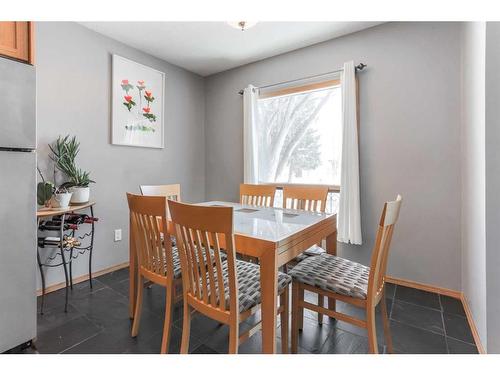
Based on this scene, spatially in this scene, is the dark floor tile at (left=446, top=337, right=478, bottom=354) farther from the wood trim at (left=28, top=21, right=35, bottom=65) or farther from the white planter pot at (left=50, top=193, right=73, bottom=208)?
the wood trim at (left=28, top=21, right=35, bottom=65)

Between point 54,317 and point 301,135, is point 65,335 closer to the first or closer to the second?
point 54,317

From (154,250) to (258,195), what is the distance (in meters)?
1.24

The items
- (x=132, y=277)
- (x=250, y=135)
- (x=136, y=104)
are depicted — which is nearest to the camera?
(x=132, y=277)

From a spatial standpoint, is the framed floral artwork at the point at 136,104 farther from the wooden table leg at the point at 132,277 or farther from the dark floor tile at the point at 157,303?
the dark floor tile at the point at 157,303

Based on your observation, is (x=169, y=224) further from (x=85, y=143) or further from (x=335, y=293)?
(x=85, y=143)

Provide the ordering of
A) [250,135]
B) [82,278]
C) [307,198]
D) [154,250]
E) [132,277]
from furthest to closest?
[250,135] → [82,278] → [307,198] → [132,277] → [154,250]

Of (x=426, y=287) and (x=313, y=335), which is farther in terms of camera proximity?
(x=426, y=287)

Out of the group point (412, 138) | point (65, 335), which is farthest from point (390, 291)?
point (65, 335)

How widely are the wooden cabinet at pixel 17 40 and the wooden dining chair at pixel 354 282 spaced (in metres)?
1.97

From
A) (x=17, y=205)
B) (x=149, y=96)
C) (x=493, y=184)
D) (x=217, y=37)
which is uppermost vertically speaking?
(x=217, y=37)

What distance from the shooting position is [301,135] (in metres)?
2.96
